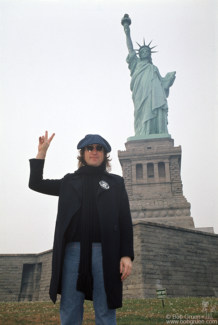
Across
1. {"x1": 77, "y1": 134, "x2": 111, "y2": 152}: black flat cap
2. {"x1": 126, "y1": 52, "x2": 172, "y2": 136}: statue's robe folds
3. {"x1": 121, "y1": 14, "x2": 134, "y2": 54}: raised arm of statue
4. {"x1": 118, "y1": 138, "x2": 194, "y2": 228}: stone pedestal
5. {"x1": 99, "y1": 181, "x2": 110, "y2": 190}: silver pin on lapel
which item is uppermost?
{"x1": 121, "y1": 14, "x2": 134, "y2": 54}: raised arm of statue

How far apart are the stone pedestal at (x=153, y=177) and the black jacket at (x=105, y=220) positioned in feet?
90.5

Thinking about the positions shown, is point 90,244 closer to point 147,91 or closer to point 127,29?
point 147,91

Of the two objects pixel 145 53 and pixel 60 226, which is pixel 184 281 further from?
pixel 145 53

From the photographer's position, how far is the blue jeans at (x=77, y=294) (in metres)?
2.83

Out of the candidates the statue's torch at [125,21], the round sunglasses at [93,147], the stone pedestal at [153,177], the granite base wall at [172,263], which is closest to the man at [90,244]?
the round sunglasses at [93,147]

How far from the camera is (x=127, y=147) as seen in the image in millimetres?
36812

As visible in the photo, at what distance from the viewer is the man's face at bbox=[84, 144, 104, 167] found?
3.55m

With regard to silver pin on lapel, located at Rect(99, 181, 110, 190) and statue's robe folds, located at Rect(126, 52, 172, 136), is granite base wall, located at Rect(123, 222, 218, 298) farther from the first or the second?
statue's robe folds, located at Rect(126, 52, 172, 136)

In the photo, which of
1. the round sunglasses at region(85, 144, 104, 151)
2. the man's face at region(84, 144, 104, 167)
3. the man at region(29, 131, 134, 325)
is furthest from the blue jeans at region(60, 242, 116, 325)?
the round sunglasses at region(85, 144, 104, 151)

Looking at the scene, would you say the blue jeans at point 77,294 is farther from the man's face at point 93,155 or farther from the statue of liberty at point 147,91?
the statue of liberty at point 147,91

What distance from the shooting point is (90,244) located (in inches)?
116

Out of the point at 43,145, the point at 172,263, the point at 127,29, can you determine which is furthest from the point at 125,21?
the point at 43,145

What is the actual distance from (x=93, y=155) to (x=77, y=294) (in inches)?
57.5

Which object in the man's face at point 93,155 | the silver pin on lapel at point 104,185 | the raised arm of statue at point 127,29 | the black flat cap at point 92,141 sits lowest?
the silver pin on lapel at point 104,185
